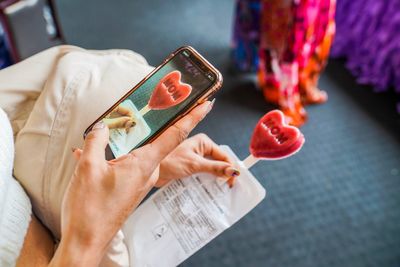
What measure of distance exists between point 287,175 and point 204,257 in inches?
17.6

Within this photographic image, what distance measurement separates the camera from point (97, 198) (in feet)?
1.56

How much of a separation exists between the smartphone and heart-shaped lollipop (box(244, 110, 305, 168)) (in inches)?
4.6

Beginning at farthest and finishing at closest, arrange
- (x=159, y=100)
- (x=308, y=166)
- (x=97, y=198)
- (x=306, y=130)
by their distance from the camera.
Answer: (x=306, y=130)
(x=308, y=166)
(x=159, y=100)
(x=97, y=198)

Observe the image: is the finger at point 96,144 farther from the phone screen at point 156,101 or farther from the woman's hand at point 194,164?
the woman's hand at point 194,164

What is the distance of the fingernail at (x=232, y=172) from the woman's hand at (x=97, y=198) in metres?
0.18

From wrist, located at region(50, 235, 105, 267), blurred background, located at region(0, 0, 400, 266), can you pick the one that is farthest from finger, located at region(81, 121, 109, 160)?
blurred background, located at region(0, 0, 400, 266)

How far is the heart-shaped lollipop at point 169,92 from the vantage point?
0.57m

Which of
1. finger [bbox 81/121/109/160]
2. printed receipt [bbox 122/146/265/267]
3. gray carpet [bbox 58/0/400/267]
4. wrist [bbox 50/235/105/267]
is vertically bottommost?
gray carpet [bbox 58/0/400/267]

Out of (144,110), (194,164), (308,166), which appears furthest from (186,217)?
(308,166)

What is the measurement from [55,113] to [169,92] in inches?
7.4

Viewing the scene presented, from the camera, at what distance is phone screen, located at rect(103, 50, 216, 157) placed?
569 millimetres

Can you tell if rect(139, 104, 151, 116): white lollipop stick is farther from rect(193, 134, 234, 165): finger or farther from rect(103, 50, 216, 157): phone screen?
rect(193, 134, 234, 165): finger

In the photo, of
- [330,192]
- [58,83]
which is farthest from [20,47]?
[330,192]

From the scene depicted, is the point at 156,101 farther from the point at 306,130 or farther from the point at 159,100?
the point at 306,130
